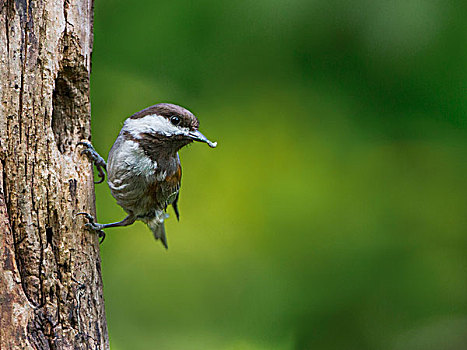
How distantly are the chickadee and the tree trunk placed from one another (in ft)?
1.35

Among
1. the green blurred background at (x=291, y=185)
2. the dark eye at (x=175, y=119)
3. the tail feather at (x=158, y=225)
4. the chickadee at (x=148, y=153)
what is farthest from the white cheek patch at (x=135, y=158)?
the green blurred background at (x=291, y=185)

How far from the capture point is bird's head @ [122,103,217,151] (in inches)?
123

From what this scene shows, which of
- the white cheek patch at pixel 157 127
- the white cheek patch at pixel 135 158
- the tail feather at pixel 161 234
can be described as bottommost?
the tail feather at pixel 161 234

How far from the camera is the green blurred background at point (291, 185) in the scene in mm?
3926

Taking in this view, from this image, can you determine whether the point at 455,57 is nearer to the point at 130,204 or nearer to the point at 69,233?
the point at 130,204

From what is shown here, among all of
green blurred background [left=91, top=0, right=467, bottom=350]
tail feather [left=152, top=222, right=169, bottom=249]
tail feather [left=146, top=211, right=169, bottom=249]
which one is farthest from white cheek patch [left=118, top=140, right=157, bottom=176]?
green blurred background [left=91, top=0, right=467, bottom=350]

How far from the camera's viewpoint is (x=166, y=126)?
3121mm

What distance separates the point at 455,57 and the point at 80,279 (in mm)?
2605

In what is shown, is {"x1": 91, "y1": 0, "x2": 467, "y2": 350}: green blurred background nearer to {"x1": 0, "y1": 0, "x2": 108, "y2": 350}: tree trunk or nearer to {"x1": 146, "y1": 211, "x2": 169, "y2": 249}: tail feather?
{"x1": 146, "y1": 211, "x2": 169, "y2": 249}: tail feather

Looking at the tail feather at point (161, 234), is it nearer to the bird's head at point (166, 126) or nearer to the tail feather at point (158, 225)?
the tail feather at point (158, 225)

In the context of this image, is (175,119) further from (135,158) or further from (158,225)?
(158,225)

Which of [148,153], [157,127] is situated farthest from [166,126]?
[148,153]

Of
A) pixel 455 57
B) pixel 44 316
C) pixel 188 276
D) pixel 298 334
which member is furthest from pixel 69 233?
pixel 455 57

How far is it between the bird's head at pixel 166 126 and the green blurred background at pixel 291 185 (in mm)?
885
